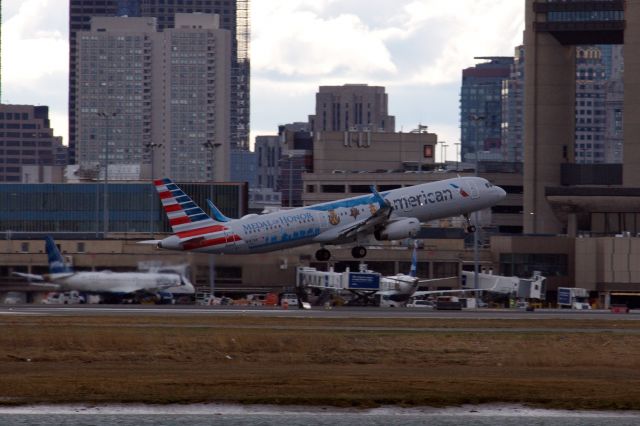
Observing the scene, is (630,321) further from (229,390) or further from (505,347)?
(229,390)

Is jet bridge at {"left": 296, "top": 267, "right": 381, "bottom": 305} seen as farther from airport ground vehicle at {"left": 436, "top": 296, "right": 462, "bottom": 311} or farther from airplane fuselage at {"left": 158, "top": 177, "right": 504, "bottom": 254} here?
airplane fuselage at {"left": 158, "top": 177, "right": 504, "bottom": 254}

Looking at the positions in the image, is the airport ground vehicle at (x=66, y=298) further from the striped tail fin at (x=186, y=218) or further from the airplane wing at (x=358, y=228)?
the airplane wing at (x=358, y=228)

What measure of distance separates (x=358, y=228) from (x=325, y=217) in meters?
2.79

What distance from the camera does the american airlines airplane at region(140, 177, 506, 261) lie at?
132750 mm

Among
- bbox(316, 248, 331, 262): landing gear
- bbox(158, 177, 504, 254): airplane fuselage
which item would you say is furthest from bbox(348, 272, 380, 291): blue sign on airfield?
bbox(316, 248, 331, 262): landing gear

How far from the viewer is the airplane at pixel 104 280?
136625 millimetres

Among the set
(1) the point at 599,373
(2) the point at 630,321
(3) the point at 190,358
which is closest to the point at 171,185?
(2) the point at 630,321

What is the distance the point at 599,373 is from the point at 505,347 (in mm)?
8942

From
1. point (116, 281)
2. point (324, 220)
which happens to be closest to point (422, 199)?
point (324, 220)

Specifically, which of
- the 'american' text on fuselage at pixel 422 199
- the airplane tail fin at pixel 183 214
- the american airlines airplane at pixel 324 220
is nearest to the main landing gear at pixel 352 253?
the american airlines airplane at pixel 324 220

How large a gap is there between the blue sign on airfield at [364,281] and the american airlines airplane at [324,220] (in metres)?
15.7

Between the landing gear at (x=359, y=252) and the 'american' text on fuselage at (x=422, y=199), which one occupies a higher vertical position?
the 'american' text on fuselage at (x=422, y=199)

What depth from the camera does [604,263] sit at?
18988 centimetres

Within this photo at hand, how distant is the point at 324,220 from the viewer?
137m
